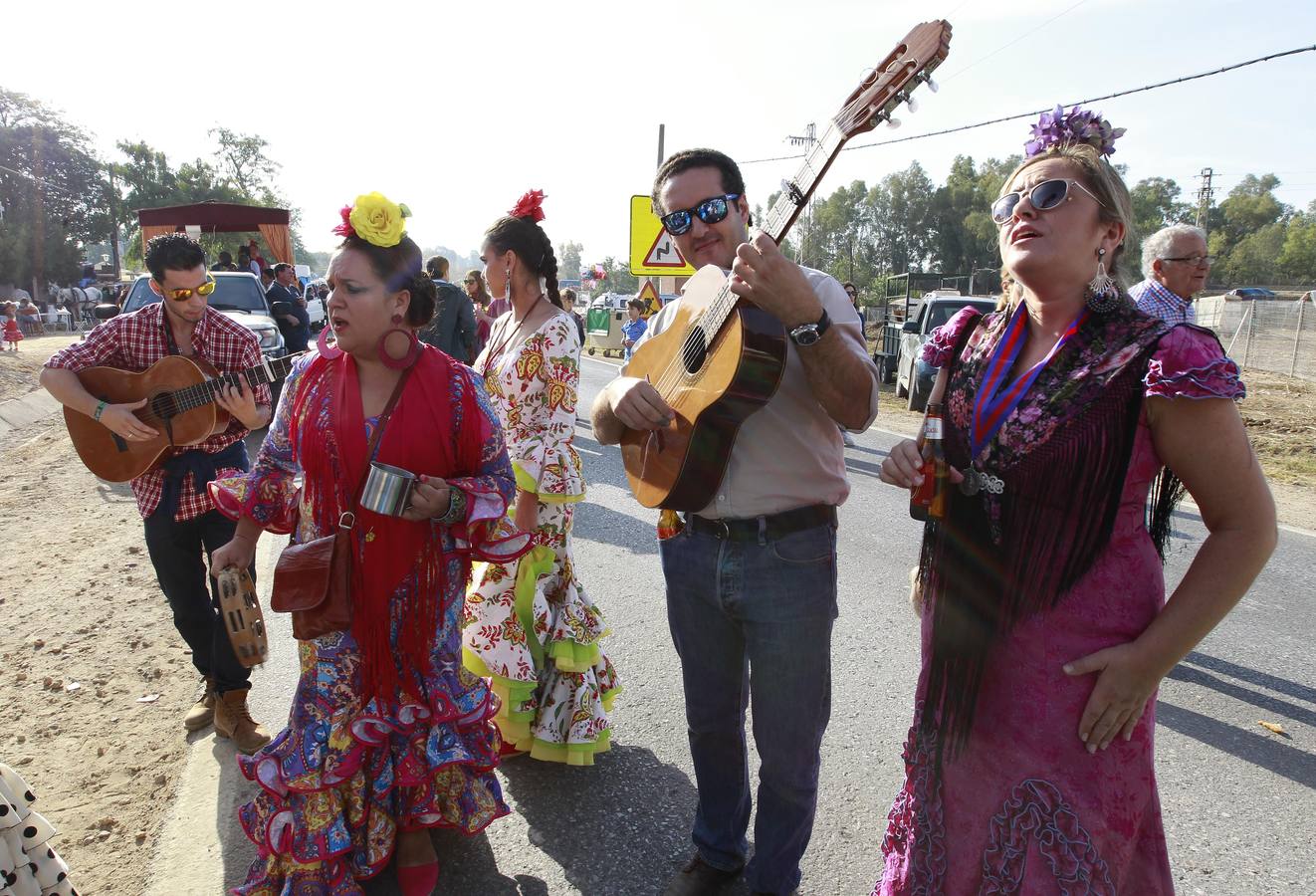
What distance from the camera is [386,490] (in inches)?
88.4

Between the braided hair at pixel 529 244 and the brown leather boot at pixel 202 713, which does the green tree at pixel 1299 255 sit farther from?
the brown leather boot at pixel 202 713

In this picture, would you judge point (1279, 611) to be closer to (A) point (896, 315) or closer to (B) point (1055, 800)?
(B) point (1055, 800)

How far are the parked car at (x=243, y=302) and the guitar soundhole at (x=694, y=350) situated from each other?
9335 millimetres

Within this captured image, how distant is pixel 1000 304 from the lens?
189 centimetres

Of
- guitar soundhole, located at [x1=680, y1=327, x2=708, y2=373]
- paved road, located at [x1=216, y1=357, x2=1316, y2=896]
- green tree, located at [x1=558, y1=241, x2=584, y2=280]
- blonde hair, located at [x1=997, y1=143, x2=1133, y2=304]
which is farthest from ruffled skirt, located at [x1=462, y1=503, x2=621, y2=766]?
green tree, located at [x1=558, y1=241, x2=584, y2=280]

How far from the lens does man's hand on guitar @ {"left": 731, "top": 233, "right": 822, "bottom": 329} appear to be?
184 cm

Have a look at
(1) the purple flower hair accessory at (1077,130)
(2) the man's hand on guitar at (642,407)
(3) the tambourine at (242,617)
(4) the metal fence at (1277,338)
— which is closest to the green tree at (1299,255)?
(4) the metal fence at (1277,338)

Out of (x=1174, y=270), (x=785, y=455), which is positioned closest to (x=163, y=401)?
(x=785, y=455)

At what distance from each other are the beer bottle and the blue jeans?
0.40 metres

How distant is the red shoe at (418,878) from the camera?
2.44 metres

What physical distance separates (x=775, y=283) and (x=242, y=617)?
6.21 ft

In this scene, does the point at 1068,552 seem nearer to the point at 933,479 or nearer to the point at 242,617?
the point at 933,479

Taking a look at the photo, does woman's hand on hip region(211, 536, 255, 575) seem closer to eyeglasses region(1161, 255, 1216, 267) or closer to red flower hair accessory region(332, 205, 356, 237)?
red flower hair accessory region(332, 205, 356, 237)

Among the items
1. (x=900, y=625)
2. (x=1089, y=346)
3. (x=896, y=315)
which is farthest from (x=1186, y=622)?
(x=896, y=315)
